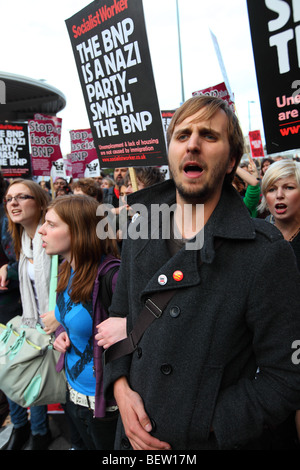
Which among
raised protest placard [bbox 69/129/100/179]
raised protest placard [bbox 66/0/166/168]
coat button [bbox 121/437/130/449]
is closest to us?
coat button [bbox 121/437/130/449]

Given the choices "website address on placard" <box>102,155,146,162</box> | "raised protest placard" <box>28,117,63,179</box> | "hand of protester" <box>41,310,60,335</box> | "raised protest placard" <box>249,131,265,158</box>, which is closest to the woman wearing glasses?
"hand of protester" <box>41,310,60,335</box>

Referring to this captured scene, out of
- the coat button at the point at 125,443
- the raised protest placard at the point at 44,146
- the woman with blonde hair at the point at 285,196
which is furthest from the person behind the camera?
the raised protest placard at the point at 44,146

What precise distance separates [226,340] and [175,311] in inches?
7.3

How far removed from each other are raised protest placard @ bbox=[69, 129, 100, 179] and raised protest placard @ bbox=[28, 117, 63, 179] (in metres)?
0.89

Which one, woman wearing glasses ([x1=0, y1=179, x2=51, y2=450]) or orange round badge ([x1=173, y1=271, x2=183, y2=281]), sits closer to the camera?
orange round badge ([x1=173, y1=271, x2=183, y2=281])

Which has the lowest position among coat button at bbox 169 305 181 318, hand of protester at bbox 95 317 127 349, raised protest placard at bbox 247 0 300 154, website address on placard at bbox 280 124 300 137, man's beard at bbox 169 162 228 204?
hand of protester at bbox 95 317 127 349

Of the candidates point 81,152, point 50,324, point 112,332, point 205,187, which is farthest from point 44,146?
point 205,187

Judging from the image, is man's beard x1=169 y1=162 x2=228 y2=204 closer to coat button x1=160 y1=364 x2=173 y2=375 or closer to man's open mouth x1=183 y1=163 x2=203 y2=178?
man's open mouth x1=183 y1=163 x2=203 y2=178

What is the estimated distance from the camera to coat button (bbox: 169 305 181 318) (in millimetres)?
1089

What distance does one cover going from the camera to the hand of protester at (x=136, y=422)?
1.12m

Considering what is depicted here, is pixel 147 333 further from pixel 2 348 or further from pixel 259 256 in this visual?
pixel 2 348

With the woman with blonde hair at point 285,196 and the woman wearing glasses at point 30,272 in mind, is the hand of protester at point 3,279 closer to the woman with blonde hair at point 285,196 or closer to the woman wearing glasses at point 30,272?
the woman wearing glasses at point 30,272

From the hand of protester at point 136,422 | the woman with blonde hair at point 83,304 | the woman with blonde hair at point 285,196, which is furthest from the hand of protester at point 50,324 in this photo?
the woman with blonde hair at point 285,196
